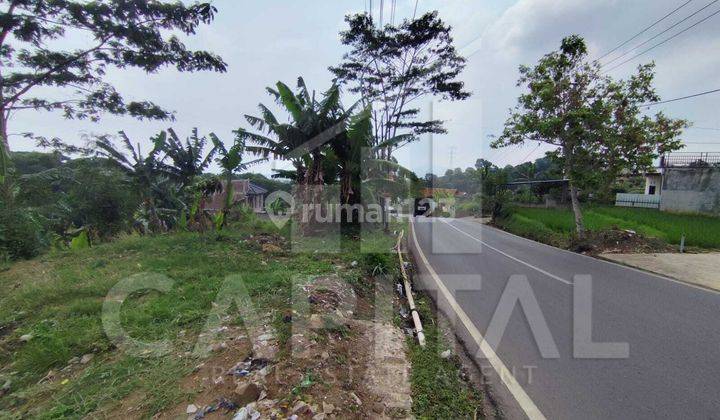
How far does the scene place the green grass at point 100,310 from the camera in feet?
9.36

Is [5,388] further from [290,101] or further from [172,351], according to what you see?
[290,101]

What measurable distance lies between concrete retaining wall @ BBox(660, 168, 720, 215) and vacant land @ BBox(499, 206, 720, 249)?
1573mm

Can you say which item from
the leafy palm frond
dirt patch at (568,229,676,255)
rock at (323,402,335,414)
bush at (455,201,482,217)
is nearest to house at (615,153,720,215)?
dirt patch at (568,229,676,255)

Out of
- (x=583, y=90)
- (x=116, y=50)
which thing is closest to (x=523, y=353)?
(x=583, y=90)

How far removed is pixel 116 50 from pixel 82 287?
10.4m

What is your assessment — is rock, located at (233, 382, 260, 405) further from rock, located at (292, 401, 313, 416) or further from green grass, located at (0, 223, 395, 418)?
green grass, located at (0, 223, 395, 418)

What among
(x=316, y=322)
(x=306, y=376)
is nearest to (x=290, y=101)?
(x=316, y=322)

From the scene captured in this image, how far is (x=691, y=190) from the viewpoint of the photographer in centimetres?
1961

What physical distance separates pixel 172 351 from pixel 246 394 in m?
1.30

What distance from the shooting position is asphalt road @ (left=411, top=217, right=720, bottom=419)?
3.03 metres

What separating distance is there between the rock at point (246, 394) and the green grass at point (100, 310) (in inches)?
19.8

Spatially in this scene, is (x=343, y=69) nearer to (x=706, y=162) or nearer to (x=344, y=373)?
(x=344, y=373)

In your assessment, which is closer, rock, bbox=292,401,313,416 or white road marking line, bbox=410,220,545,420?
rock, bbox=292,401,313,416

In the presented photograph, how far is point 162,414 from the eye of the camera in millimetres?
2527
